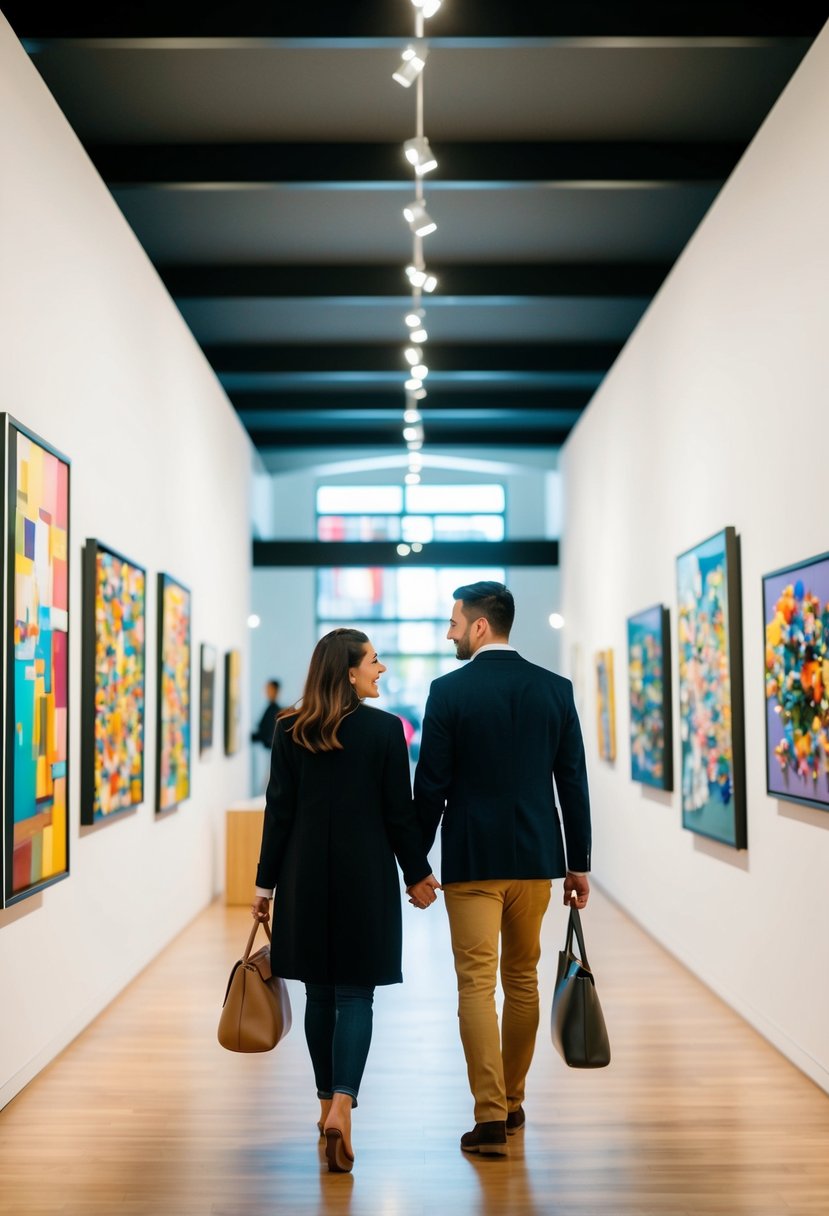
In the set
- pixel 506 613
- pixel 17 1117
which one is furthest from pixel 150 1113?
pixel 506 613

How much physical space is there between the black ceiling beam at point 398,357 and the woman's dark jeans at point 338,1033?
7659mm

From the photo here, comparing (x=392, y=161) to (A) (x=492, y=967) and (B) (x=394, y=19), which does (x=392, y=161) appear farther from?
(A) (x=492, y=967)

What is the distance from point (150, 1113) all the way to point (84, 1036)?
1205 millimetres

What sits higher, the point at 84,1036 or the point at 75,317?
the point at 75,317

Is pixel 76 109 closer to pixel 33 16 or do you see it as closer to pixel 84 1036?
pixel 33 16

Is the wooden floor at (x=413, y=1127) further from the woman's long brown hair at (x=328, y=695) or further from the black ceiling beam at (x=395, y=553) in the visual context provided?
the black ceiling beam at (x=395, y=553)

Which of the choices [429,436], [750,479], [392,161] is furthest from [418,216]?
[429,436]

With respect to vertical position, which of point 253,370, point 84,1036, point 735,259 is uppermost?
point 253,370

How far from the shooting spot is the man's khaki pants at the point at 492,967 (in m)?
3.72

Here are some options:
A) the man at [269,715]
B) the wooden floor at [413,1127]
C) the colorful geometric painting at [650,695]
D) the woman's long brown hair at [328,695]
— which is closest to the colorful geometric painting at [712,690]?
the colorful geometric painting at [650,695]

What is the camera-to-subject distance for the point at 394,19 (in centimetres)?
533

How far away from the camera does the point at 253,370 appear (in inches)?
422

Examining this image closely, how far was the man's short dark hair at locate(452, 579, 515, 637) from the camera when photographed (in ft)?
13.0

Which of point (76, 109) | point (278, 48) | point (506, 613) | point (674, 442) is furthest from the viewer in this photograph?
point (674, 442)
